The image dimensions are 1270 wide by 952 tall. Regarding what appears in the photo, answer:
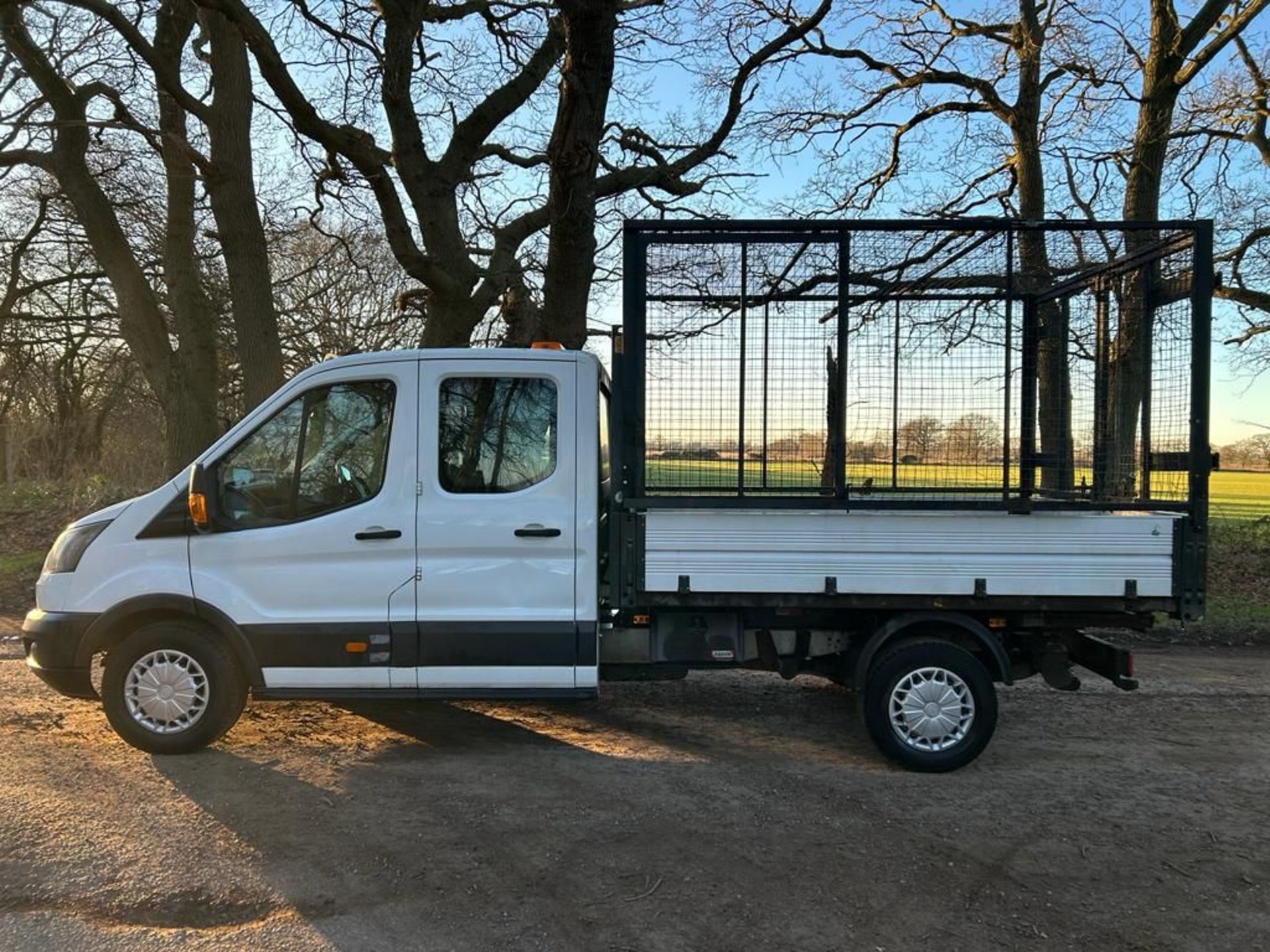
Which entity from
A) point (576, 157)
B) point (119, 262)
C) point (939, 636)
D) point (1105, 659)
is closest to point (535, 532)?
point (939, 636)

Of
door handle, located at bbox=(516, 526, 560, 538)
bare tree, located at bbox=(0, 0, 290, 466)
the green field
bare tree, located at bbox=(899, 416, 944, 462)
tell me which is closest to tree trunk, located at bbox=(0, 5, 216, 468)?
bare tree, located at bbox=(0, 0, 290, 466)

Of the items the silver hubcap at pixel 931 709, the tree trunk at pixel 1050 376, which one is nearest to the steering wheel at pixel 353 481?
the silver hubcap at pixel 931 709

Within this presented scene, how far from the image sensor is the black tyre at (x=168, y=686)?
4922 millimetres

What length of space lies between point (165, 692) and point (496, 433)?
237cm

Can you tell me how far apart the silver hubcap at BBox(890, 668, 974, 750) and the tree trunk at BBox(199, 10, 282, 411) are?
861 centimetres

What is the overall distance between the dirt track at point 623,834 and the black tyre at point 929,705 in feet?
0.49

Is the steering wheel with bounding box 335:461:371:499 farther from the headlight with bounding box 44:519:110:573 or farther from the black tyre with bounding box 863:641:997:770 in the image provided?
the black tyre with bounding box 863:641:997:770

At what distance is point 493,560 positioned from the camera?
4.94 metres

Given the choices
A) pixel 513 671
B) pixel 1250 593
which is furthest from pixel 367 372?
pixel 1250 593

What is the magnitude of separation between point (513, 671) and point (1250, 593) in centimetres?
1057

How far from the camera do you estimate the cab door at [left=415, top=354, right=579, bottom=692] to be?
4914mm

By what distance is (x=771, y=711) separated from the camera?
618 cm

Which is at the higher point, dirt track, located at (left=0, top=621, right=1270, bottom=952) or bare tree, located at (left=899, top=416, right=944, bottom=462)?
bare tree, located at (left=899, top=416, right=944, bottom=462)

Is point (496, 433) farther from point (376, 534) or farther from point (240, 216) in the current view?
point (240, 216)
